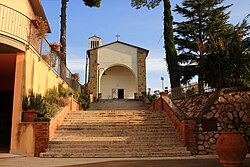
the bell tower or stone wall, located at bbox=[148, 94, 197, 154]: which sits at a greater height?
the bell tower

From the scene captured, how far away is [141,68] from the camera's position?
96.1 ft

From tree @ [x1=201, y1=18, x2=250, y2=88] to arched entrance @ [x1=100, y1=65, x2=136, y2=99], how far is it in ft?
65.1

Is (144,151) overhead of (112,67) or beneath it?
beneath

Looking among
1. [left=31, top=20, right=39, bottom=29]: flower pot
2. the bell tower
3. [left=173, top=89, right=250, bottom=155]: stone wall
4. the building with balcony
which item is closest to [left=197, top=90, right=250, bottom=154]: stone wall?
[left=173, top=89, right=250, bottom=155]: stone wall

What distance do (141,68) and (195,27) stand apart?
11.0 metres

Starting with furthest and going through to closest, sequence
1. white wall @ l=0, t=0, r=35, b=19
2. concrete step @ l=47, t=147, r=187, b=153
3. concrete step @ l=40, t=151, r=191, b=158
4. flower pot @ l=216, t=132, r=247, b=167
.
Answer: white wall @ l=0, t=0, r=35, b=19
concrete step @ l=47, t=147, r=187, b=153
concrete step @ l=40, t=151, r=191, b=158
flower pot @ l=216, t=132, r=247, b=167

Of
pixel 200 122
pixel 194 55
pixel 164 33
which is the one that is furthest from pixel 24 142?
pixel 194 55

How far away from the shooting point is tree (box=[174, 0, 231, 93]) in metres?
18.6

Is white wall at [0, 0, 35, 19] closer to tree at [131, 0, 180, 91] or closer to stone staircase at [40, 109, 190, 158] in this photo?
stone staircase at [40, 109, 190, 158]

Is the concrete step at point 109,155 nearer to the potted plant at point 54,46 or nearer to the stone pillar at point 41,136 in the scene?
the stone pillar at point 41,136

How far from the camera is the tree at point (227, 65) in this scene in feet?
31.7

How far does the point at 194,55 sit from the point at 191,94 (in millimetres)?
7566

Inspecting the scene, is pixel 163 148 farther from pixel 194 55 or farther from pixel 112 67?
pixel 112 67

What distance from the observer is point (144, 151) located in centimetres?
793
